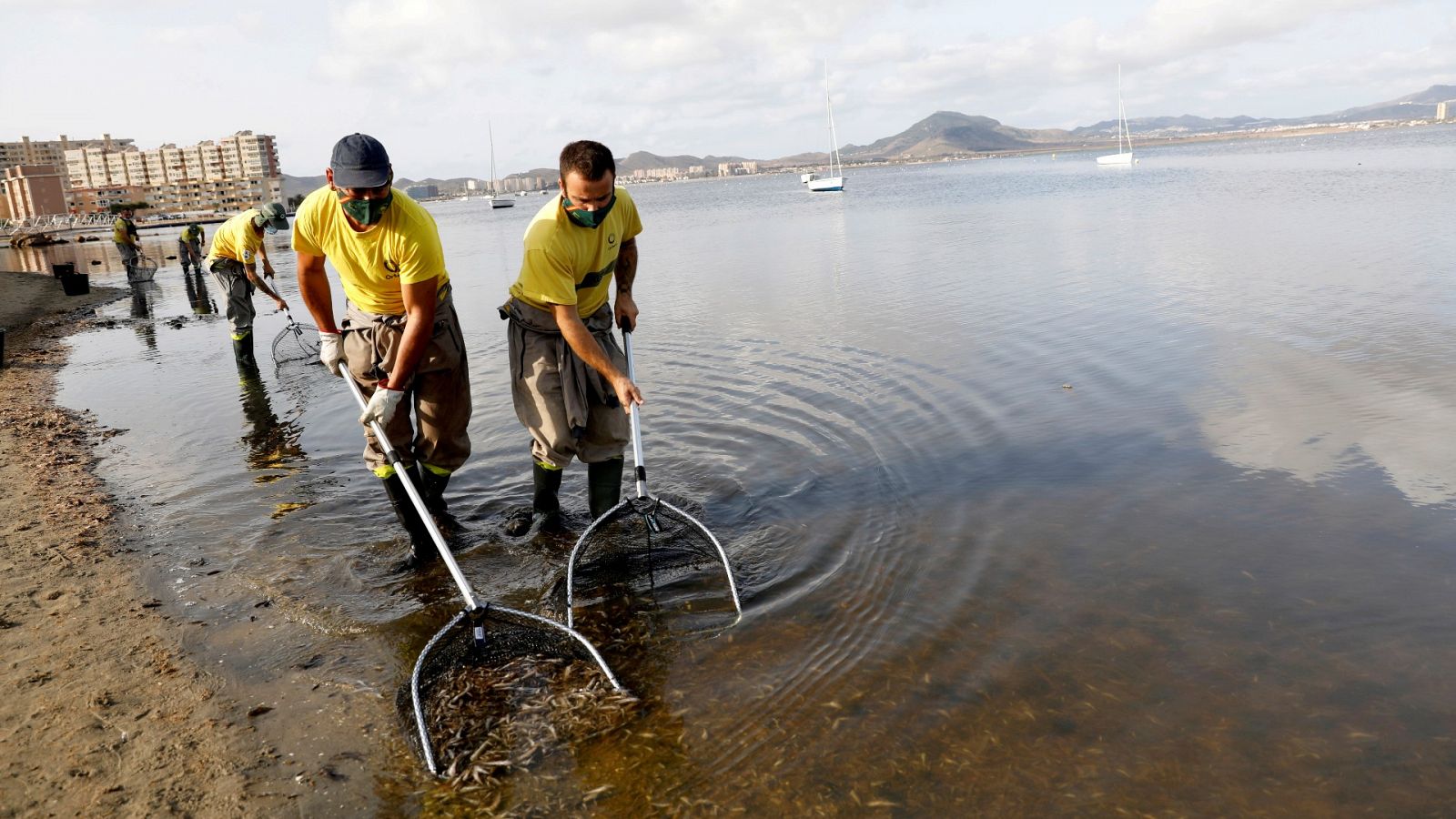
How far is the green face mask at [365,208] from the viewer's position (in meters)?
4.68

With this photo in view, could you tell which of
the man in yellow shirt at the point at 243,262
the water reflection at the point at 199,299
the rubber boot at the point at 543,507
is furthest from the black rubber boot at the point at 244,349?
the water reflection at the point at 199,299

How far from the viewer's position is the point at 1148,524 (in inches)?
221

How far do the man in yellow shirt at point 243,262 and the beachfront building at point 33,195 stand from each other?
13084 cm

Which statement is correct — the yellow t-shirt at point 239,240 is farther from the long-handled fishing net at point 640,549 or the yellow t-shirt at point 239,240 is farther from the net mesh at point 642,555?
the net mesh at point 642,555

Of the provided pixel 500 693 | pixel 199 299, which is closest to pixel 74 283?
pixel 199 299

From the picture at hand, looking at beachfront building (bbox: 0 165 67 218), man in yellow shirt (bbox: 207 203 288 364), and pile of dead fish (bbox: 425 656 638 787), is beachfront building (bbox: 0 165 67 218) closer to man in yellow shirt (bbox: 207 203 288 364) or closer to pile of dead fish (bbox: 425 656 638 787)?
man in yellow shirt (bbox: 207 203 288 364)

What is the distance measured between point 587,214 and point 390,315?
1474mm

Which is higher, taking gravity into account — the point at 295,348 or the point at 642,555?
the point at 295,348

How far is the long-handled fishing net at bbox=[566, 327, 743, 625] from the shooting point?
494cm

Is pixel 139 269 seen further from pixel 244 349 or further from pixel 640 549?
pixel 640 549

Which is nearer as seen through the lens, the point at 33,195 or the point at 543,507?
the point at 543,507

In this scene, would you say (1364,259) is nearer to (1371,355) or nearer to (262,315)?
(1371,355)

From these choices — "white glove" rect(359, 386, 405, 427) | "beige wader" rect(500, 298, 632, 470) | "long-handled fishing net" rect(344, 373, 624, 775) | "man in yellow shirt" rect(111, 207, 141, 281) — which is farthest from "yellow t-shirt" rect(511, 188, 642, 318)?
"man in yellow shirt" rect(111, 207, 141, 281)

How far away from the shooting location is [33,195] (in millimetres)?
114000
